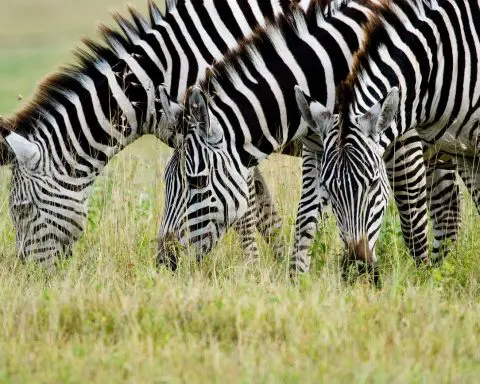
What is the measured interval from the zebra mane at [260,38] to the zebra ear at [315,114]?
721mm

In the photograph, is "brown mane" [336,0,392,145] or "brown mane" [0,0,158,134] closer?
"brown mane" [336,0,392,145]

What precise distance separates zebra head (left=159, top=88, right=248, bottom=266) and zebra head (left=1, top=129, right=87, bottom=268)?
103 centimetres

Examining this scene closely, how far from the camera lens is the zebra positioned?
7004 millimetres

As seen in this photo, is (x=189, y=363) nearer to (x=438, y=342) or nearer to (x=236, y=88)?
(x=438, y=342)

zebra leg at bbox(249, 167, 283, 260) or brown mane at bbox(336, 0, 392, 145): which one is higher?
brown mane at bbox(336, 0, 392, 145)

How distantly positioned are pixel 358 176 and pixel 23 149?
2.75 meters

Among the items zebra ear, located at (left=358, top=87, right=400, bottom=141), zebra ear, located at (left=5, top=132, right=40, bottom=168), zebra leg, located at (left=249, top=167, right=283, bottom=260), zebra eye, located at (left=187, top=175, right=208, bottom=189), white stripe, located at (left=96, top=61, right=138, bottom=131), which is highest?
white stripe, located at (left=96, top=61, right=138, bottom=131)

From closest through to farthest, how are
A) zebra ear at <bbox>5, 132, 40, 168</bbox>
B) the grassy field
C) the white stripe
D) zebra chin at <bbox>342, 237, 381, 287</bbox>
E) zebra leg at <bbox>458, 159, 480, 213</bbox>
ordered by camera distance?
the grassy field
zebra chin at <bbox>342, 237, 381, 287</bbox>
zebra ear at <bbox>5, 132, 40, 168</bbox>
the white stripe
zebra leg at <bbox>458, 159, 480, 213</bbox>

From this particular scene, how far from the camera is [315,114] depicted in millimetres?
6609

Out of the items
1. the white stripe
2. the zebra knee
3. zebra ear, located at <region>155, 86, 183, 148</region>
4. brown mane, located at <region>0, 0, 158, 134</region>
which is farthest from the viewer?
the white stripe

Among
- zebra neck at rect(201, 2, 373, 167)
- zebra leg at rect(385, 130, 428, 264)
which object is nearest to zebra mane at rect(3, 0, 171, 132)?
zebra neck at rect(201, 2, 373, 167)

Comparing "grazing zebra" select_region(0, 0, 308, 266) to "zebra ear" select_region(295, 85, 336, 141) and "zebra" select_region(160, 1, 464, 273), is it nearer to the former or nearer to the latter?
"zebra" select_region(160, 1, 464, 273)

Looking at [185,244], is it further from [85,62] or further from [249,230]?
[85,62]

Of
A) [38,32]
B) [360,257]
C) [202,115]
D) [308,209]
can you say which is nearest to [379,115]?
[360,257]
